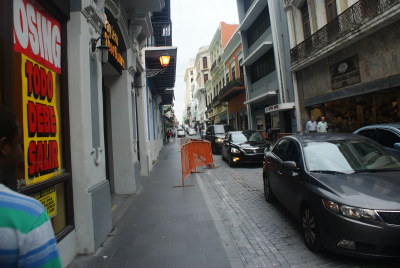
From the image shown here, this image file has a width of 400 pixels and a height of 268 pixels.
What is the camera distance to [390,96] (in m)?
11.9

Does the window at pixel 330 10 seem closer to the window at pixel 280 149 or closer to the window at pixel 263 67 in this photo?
the window at pixel 263 67

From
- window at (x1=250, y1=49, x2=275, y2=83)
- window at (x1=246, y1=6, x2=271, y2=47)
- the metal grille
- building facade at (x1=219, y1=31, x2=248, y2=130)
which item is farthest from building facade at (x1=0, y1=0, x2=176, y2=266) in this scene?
building facade at (x1=219, y1=31, x2=248, y2=130)

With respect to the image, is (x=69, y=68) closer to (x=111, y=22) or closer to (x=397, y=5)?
(x=111, y=22)

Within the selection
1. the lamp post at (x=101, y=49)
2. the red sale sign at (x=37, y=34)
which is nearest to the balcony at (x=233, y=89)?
the lamp post at (x=101, y=49)

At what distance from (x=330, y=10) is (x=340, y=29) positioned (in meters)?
2.23

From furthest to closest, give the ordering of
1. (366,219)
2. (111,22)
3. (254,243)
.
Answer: (111,22) < (254,243) < (366,219)

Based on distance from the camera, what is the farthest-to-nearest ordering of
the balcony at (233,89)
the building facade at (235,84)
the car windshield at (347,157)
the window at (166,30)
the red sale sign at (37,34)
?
the building facade at (235,84)
the balcony at (233,89)
the window at (166,30)
the car windshield at (347,157)
the red sale sign at (37,34)

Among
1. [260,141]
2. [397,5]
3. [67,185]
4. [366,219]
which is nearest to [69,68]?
[67,185]

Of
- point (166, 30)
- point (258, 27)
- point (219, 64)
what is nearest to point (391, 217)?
point (166, 30)

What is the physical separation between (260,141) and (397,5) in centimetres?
707

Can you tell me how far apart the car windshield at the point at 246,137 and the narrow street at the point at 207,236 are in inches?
203

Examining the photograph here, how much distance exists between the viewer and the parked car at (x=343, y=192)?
300 centimetres

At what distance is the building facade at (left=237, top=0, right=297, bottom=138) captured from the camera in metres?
19.9

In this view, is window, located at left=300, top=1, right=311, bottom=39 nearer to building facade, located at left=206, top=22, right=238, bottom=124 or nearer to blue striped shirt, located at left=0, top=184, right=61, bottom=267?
building facade, located at left=206, top=22, right=238, bottom=124
